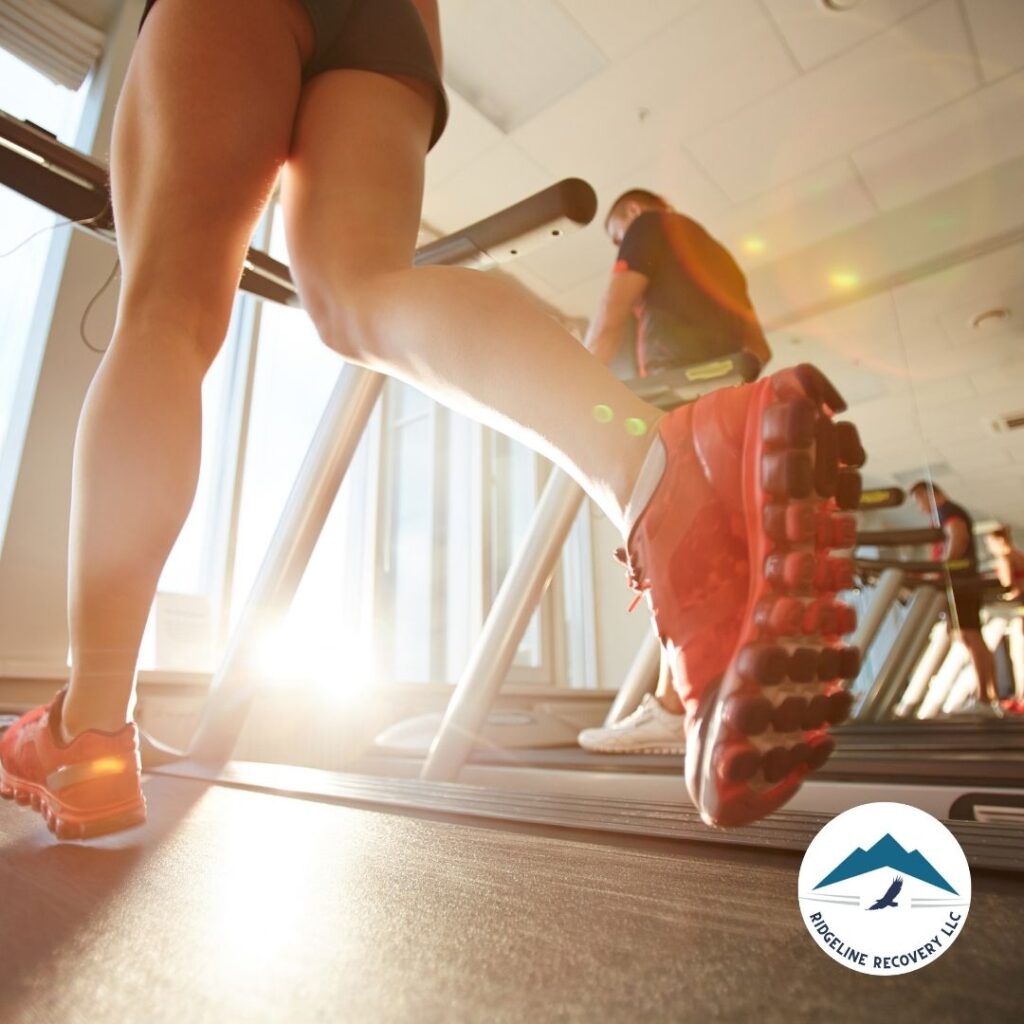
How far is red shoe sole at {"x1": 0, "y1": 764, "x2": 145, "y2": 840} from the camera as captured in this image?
633 mm

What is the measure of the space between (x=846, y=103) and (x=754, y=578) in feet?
12.3

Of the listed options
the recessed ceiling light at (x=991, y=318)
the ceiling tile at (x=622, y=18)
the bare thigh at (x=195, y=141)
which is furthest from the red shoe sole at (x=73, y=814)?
the recessed ceiling light at (x=991, y=318)

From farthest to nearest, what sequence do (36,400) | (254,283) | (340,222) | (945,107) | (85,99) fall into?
1. (945,107)
2. (85,99)
3. (36,400)
4. (254,283)
5. (340,222)

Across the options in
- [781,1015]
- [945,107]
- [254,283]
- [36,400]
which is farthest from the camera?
[945,107]

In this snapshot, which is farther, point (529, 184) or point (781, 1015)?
point (529, 184)

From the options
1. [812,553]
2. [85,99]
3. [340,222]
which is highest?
[85,99]

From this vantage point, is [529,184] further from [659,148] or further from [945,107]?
[945,107]

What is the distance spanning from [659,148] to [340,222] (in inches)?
131

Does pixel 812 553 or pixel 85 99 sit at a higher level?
pixel 85 99

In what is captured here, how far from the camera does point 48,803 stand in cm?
65

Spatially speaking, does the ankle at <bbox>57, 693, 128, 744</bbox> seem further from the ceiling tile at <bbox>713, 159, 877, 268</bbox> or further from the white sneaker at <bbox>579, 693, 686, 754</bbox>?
the ceiling tile at <bbox>713, 159, 877, 268</bbox>

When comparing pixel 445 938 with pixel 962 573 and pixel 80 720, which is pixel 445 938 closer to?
A: pixel 80 720

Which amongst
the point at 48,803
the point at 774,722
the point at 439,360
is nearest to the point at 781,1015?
the point at 774,722

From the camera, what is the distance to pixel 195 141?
683mm
